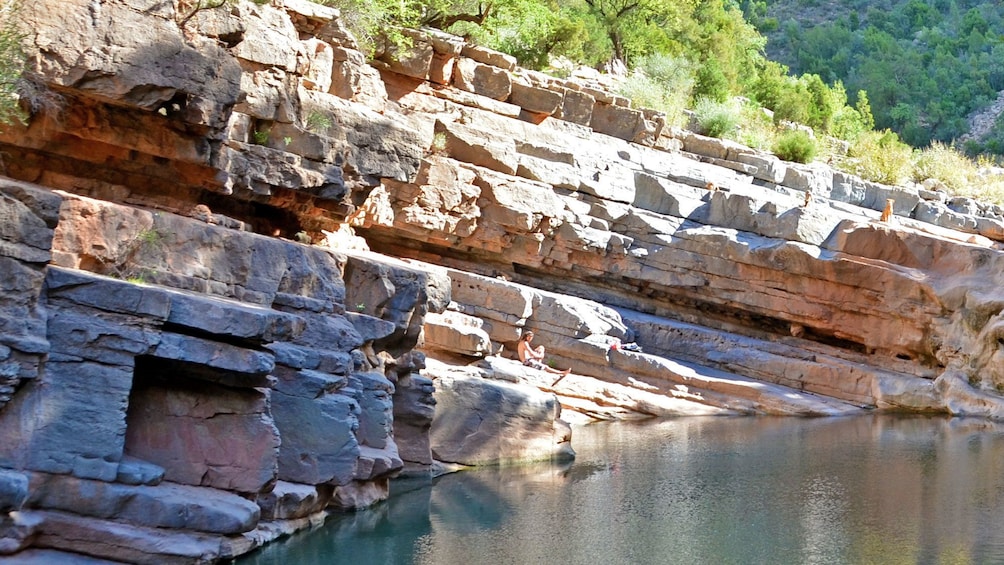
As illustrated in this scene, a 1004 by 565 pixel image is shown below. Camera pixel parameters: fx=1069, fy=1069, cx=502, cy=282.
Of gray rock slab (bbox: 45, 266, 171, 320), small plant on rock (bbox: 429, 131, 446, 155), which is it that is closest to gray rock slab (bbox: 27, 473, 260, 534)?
gray rock slab (bbox: 45, 266, 171, 320)

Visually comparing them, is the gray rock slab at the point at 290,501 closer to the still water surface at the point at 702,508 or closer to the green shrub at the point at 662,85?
the still water surface at the point at 702,508

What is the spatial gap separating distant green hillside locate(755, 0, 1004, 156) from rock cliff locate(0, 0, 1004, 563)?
33669mm

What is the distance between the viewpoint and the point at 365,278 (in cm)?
1766

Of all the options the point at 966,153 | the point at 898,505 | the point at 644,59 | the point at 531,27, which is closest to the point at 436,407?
the point at 898,505

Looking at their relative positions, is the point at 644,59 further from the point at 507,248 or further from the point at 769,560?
the point at 769,560

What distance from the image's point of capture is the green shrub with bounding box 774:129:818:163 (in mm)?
37094

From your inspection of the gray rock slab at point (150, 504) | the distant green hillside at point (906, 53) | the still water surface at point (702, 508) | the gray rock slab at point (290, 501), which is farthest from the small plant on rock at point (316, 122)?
the distant green hillside at point (906, 53)

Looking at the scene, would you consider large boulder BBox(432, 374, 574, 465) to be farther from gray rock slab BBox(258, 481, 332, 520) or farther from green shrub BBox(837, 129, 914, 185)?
green shrub BBox(837, 129, 914, 185)

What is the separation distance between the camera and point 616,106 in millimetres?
32906

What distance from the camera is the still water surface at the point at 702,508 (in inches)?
557

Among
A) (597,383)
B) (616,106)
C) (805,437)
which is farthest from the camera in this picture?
(616,106)

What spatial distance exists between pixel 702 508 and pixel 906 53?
61.8 metres

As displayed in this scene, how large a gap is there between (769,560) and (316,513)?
6.18 m

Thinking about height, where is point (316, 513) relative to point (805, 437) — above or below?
below
